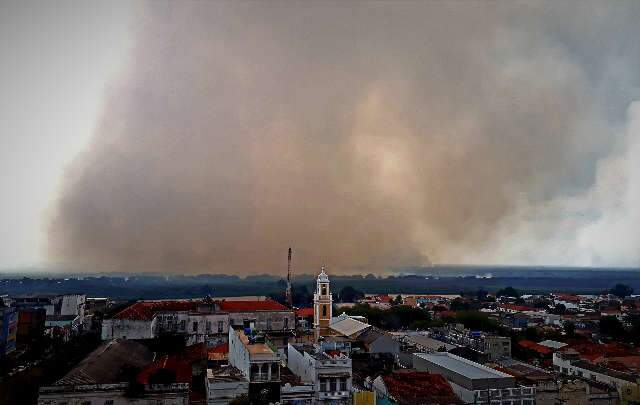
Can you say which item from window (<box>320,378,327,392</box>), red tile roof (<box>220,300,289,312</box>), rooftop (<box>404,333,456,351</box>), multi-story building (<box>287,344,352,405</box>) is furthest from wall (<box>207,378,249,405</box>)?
red tile roof (<box>220,300,289,312</box>)

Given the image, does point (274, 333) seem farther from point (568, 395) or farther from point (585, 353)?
point (585, 353)

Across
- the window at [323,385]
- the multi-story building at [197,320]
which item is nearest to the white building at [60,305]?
the multi-story building at [197,320]

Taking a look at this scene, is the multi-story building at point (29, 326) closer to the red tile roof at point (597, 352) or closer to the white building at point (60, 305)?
the white building at point (60, 305)

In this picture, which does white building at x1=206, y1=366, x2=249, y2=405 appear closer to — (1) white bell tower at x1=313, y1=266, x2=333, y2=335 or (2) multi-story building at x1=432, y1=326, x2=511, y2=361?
(1) white bell tower at x1=313, y1=266, x2=333, y2=335

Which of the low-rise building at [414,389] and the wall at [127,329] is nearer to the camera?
the low-rise building at [414,389]

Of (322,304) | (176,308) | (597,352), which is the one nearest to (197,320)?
(176,308)

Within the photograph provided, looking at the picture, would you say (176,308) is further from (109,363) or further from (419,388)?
(419,388)

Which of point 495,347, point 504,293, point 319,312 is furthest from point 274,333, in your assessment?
point 504,293
